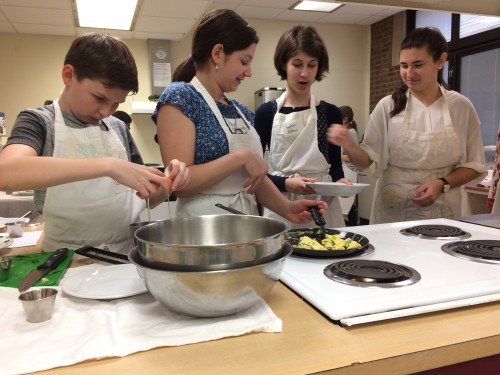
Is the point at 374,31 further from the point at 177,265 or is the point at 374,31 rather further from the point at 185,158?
the point at 177,265

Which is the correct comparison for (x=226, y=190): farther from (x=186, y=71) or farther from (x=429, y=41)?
(x=429, y=41)

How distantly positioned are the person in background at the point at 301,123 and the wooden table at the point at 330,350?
112 centimetres

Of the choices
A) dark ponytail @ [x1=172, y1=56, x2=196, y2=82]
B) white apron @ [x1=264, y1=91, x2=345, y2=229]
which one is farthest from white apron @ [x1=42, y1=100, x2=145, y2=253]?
white apron @ [x1=264, y1=91, x2=345, y2=229]

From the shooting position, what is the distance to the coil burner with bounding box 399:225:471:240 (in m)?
1.30

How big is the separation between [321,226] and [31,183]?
0.81 metres

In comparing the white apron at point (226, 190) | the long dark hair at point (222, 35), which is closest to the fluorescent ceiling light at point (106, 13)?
the long dark hair at point (222, 35)

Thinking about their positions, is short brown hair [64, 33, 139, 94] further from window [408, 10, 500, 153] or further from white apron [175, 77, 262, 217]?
window [408, 10, 500, 153]

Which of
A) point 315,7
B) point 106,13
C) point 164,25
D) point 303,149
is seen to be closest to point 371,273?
point 303,149

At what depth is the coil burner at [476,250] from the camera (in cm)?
106

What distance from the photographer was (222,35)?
136cm

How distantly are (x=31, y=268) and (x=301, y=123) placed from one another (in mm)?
1333

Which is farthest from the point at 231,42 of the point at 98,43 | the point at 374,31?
the point at 374,31

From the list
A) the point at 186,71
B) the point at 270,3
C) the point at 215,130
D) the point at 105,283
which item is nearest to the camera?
the point at 105,283

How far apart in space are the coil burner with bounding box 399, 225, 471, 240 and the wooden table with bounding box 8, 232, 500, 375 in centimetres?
54
